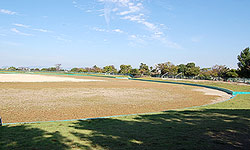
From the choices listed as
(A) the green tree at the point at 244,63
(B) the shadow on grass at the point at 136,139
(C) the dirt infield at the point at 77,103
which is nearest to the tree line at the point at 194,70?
(A) the green tree at the point at 244,63

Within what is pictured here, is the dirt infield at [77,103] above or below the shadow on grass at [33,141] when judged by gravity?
below

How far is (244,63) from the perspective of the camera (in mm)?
59688

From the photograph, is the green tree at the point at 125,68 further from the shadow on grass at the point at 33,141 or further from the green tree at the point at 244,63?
the shadow on grass at the point at 33,141

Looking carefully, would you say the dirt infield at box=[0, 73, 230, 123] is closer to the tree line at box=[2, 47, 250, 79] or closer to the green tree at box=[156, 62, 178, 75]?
the tree line at box=[2, 47, 250, 79]

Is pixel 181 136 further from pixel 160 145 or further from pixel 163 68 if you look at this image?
pixel 163 68

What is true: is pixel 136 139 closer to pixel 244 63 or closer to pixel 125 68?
pixel 244 63

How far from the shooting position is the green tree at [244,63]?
55072 mm

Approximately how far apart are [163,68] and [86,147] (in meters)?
96.6

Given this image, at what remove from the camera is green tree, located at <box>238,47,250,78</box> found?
181 feet

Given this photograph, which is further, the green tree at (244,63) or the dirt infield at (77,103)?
the green tree at (244,63)

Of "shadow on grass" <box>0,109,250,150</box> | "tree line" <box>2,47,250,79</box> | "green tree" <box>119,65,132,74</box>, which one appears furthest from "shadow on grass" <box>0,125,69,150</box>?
"green tree" <box>119,65,132,74</box>

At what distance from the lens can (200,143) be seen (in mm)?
4980

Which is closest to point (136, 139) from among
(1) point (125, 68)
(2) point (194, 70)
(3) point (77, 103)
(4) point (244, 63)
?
(3) point (77, 103)

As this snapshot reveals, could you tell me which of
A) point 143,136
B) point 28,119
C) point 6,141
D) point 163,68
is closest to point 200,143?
point 143,136
